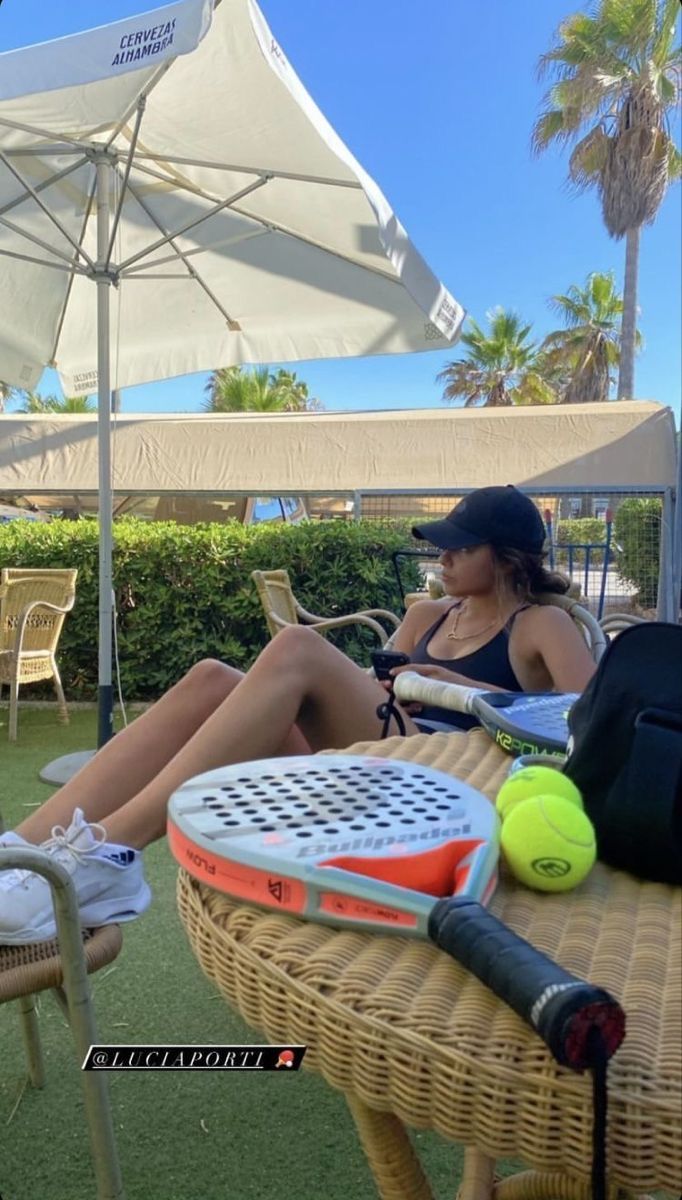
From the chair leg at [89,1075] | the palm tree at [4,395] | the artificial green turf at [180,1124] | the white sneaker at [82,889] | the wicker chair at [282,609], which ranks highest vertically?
the palm tree at [4,395]

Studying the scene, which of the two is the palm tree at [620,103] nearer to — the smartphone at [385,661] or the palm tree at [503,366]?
the palm tree at [503,366]

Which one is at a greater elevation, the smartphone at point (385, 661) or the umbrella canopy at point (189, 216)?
the umbrella canopy at point (189, 216)

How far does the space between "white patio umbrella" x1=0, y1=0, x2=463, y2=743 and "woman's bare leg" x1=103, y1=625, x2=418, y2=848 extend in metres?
1.84

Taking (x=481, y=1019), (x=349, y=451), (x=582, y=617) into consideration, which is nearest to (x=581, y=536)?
(x=349, y=451)

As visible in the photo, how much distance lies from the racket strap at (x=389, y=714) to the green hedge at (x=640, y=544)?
548 centimetres

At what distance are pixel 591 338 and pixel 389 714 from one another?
26568 mm

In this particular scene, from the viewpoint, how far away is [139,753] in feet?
4.93

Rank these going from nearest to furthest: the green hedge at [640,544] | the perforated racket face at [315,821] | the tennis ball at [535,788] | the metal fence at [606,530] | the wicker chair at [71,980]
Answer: the perforated racket face at [315,821], the tennis ball at [535,788], the wicker chair at [71,980], the metal fence at [606,530], the green hedge at [640,544]

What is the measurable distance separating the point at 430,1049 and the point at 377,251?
3.69 m

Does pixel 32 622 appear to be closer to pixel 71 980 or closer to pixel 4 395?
pixel 71 980

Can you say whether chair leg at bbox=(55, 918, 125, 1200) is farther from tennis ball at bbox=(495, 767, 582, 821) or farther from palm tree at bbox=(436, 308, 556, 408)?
palm tree at bbox=(436, 308, 556, 408)

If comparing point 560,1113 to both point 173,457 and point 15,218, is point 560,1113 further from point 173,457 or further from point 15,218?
point 173,457

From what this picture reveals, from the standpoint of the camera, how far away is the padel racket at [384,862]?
0.49 metres

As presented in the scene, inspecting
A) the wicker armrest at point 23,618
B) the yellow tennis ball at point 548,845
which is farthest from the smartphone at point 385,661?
the wicker armrest at point 23,618
